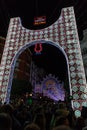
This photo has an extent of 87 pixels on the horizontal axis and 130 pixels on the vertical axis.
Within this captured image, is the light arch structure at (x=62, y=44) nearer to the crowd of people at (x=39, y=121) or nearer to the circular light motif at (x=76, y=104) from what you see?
the circular light motif at (x=76, y=104)

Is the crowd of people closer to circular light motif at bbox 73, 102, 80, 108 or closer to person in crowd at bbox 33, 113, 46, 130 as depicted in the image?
person in crowd at bbox 33, 113, 46, 130

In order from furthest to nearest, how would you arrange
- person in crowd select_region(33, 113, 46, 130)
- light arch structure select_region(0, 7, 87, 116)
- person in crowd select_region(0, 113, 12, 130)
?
light arch structure select_region(0, 7, 87, 116), person in crowd select_region(33, 113, 46, 130), person in crowd select_region(0, 113, 12, 130)

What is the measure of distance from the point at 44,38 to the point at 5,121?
14.1m

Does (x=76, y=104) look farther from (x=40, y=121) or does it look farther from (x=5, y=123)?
(x=5, y=123)

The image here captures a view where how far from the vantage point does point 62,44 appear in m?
15.0

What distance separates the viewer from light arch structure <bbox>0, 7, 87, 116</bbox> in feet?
42.0

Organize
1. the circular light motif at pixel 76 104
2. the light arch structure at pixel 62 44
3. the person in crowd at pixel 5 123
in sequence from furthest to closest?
the light arch structure at pixel 62 44
the circular light motif at pixel 76 104
the person in crowd at pixel 5 123

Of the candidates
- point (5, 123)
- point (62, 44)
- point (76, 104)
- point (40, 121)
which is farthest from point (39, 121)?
point (62, 44)

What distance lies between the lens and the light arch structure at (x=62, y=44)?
12805 millimetres

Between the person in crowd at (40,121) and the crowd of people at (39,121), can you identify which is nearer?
the crowd of people at (39,121)

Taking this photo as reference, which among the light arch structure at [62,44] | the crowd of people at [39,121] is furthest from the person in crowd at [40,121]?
the light arch structure at [62,44]

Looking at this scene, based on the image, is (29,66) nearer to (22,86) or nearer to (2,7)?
(22,86)

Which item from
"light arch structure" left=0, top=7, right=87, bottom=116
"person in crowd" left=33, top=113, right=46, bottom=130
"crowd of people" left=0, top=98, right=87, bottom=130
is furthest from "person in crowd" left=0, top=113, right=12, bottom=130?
"light arch structure" left=0, top=7, right=87, bottom=116

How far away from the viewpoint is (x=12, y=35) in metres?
17.1
